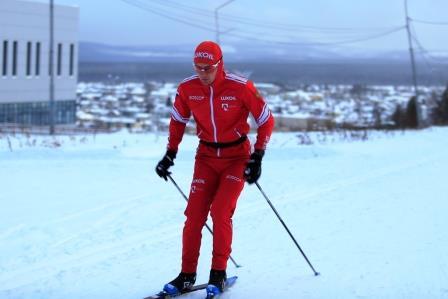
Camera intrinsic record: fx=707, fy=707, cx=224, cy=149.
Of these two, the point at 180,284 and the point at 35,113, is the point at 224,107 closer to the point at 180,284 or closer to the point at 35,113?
the point at 180,284

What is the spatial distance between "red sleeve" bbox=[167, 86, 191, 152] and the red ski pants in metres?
0.24

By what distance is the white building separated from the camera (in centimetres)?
5322

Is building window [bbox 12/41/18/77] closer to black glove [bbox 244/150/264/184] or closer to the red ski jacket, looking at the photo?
the red ski jacket

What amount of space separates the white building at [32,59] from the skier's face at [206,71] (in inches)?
1932

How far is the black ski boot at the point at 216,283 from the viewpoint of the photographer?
5.11 metres

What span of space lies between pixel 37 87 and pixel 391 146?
4473 cm

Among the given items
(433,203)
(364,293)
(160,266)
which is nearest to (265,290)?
(364,293)

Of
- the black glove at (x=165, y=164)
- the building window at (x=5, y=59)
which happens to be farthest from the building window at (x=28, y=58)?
the black glove at (x=165, y=164)

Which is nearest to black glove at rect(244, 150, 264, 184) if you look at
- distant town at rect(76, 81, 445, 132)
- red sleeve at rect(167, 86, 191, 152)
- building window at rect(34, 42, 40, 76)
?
red sleeve at rect(167, 86, 191, 152)

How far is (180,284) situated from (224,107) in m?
1.35

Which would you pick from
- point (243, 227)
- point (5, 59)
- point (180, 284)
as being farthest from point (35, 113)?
point (180, 284)

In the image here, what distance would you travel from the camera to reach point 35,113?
56.5m

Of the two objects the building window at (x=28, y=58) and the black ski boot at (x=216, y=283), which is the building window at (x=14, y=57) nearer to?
the building window at (x=28, y=58)

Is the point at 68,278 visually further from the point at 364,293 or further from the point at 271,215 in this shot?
the point at 271,215
